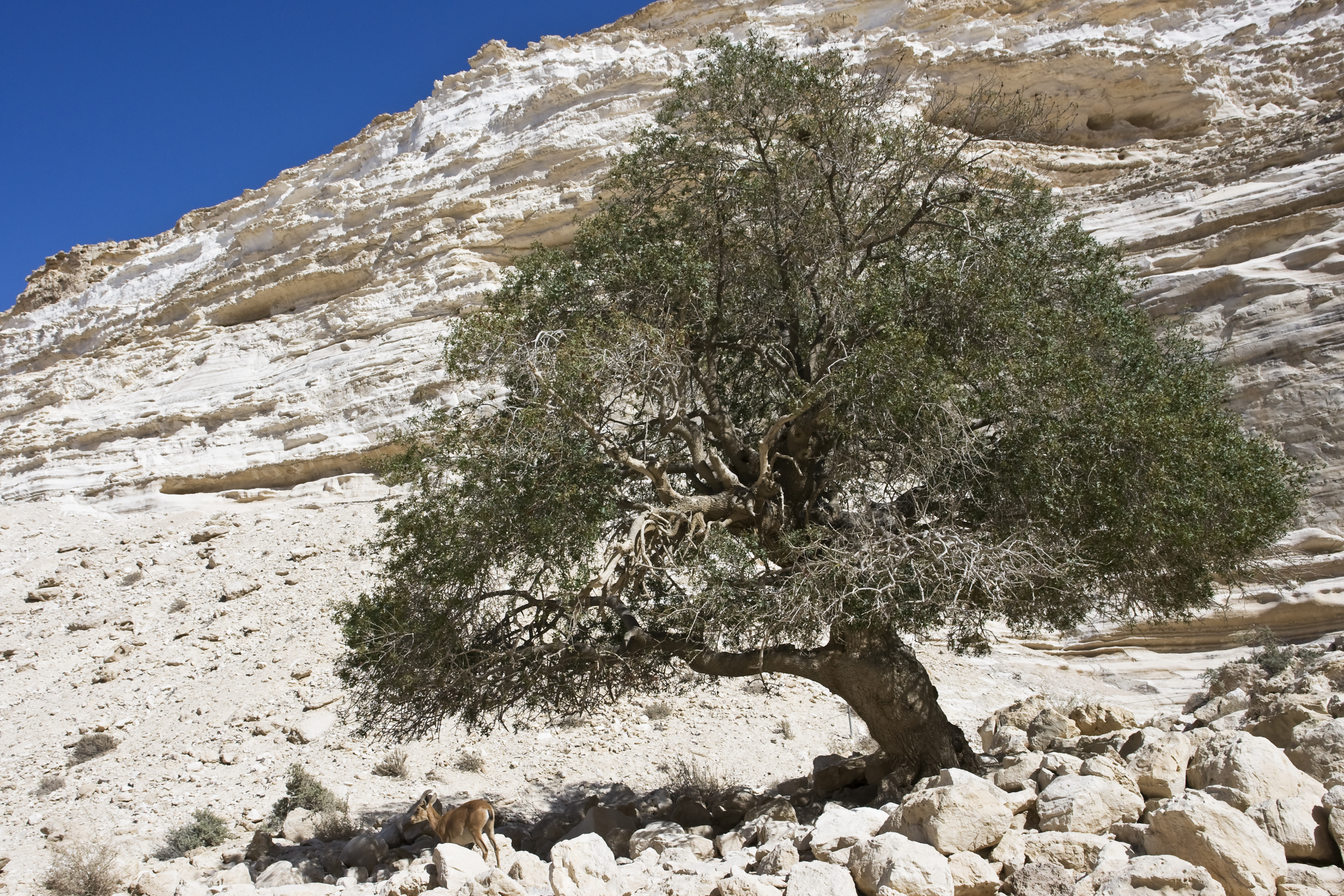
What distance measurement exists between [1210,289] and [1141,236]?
2586mm

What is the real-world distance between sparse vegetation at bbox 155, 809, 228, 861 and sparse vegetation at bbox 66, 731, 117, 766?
3233 mm

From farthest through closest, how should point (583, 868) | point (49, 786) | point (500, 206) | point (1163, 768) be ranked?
point (500, 206) → point (49, 786) → point (1163, 768) → point (583, 868)

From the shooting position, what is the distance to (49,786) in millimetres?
10328

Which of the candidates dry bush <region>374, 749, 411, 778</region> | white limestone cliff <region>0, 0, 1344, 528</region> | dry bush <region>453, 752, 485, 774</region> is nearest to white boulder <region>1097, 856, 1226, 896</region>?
dry bush <region>453, 752, 485, 774</region>

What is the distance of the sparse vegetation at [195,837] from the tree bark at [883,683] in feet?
16.7

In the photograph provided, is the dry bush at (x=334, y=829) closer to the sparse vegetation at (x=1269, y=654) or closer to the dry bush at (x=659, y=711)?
the dry bush at (x=659, y=711)

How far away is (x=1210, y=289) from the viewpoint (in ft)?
51.8

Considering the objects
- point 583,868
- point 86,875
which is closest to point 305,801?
point 86,875

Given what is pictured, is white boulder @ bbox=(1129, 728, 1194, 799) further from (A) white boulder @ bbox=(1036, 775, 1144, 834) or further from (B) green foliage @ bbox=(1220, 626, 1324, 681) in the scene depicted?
(B) green foliage @ bbox=(1220, 626, 1324, 681)

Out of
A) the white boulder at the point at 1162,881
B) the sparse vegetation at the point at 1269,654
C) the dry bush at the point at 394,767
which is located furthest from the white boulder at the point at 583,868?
the sparse vegetation at the point at 1269,654

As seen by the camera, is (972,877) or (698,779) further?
(698,779)

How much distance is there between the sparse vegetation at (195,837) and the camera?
8.49m

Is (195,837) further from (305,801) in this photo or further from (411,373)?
(411,373)

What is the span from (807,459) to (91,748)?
9825mm
